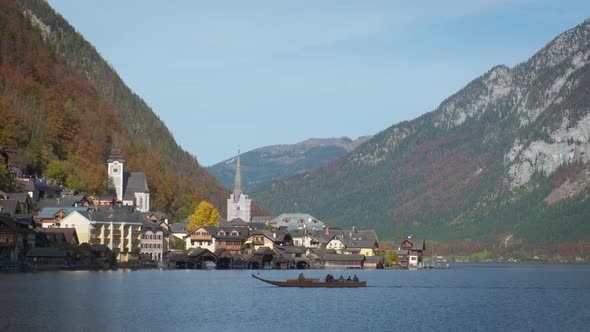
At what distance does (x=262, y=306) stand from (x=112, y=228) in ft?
255

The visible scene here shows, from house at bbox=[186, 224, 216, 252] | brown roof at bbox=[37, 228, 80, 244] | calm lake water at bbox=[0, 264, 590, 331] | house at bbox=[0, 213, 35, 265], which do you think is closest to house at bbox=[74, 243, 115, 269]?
brown roof at bbox=[37, 228, 80, 244]

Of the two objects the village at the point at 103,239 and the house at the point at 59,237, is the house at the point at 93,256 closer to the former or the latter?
the village at the point at 103,239

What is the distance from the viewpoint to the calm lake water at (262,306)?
257 feet

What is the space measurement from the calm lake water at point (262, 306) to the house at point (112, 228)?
103ft

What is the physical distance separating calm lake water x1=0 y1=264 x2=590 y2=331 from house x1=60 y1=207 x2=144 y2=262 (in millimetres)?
31272

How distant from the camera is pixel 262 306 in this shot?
95.3 metres

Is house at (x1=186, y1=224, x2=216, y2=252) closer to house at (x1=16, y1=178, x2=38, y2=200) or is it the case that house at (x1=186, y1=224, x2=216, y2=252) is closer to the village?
the village

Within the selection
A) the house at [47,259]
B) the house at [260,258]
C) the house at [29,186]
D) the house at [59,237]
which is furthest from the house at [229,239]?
the house at [47,259]

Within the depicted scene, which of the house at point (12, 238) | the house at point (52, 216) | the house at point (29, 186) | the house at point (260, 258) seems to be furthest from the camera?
the house at point (260, 258)

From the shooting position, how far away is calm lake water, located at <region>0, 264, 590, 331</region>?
3078 inches

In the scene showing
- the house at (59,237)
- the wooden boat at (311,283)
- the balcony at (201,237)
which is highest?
the balcony at (201,237)

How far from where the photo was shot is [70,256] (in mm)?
150625

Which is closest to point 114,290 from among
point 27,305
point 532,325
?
point 27,305

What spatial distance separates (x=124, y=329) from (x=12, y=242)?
71.7 m
